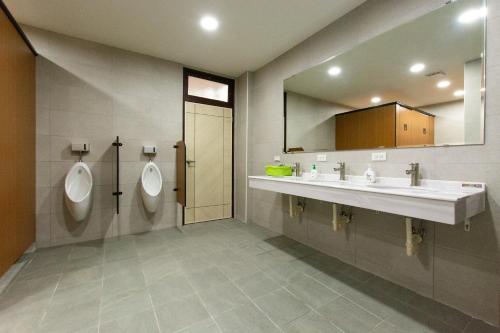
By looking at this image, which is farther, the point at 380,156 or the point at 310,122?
the point at 310,122

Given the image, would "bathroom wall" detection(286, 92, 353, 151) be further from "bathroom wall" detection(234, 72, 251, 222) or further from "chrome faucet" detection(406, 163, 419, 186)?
"bathroom wall" detection(234, 72, 251, 222)

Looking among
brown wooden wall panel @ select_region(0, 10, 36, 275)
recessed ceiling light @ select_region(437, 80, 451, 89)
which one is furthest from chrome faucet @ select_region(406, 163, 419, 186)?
brown wooden wall panel @ select_region(0, 10, 36, 275)

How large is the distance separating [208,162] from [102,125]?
1.57 meters

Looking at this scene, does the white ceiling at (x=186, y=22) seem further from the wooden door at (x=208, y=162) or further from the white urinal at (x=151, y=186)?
the white urinal at (x=151, y=186)

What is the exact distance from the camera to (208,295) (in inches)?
66.1

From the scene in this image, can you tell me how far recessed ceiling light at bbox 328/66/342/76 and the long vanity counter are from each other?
1.17 meters

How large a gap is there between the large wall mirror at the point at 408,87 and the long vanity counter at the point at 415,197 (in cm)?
32

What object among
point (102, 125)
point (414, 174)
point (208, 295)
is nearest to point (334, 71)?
point (414, 174)

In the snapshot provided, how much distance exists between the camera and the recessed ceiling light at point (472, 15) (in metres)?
1.45

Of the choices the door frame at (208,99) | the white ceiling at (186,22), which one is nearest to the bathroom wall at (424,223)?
the white ceiling at (186,22)

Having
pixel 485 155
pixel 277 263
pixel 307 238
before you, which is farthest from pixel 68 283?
pixel 485 155

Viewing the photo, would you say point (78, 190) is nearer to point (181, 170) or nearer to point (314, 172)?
point (181, 170)

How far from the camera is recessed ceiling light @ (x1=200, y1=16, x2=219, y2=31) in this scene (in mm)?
2348

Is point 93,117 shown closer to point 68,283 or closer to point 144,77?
point 144,77
